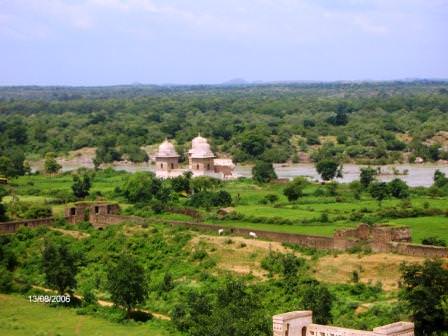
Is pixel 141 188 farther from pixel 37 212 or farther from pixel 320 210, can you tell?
pixel 320 210

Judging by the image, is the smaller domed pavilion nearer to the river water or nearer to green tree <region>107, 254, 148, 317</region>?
the river water

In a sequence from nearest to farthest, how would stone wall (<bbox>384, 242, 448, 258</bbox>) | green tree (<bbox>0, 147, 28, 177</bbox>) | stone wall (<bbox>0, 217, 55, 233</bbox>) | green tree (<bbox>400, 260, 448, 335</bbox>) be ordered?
green tree (<bbox>400, 260, 448, 335</bbox>) < stone wall (<bbox>384, 242, 448, 258</bbox>) < stone wall (<bbox>0, 217, 55, 233</bbox>) < green tree (<bbox>0, 147, 28, 177</bbox>)

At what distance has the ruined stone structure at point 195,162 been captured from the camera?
62228mm

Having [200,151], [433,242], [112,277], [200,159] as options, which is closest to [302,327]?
[112,277]

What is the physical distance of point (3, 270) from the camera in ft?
126

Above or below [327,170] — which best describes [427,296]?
above

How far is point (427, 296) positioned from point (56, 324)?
12416 millimetres

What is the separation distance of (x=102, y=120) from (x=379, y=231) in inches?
3633

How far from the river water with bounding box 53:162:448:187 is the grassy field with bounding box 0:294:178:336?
37.9 meters

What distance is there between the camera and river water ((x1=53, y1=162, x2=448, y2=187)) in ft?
238

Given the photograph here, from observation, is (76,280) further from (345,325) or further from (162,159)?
(162,159)

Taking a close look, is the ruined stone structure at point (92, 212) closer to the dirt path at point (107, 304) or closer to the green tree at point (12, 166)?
the dirt path at point (107, 304)

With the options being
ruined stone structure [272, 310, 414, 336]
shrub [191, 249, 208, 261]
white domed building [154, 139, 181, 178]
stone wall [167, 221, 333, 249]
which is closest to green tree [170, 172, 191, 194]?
white domed building [154, 139, 181, 178]

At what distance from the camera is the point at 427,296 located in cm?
2673
